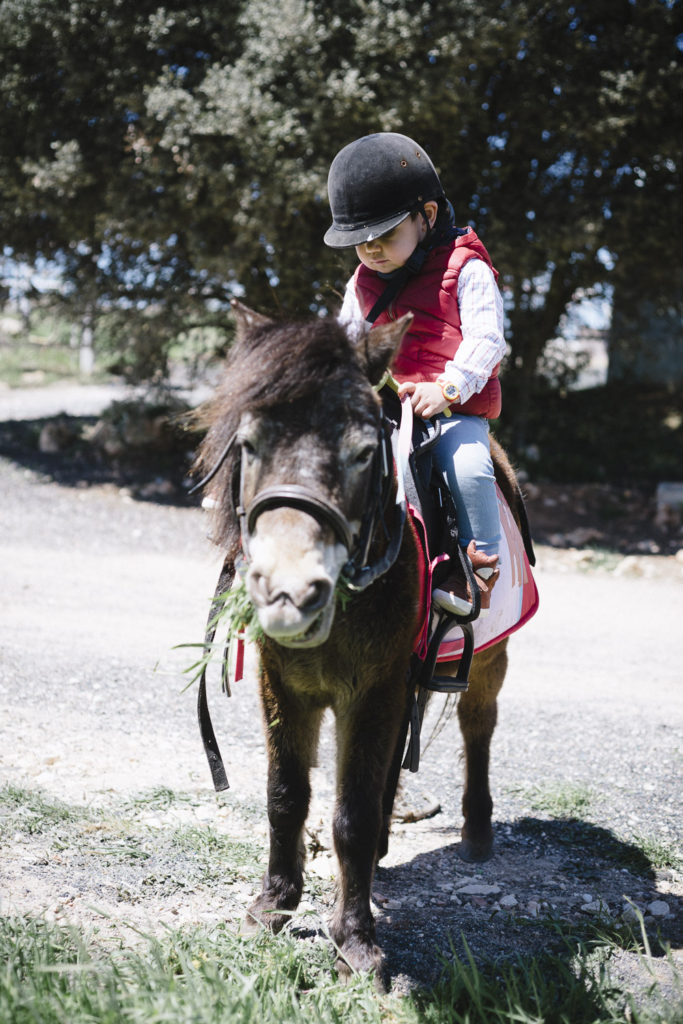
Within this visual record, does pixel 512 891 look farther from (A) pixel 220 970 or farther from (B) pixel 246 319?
(B) pixel 246 319

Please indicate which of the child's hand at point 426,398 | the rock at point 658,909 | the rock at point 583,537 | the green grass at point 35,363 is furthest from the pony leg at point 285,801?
the green grass at point 35,363

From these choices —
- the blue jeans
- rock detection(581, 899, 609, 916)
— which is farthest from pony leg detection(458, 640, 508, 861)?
the blue jeans

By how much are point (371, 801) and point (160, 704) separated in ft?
9.39

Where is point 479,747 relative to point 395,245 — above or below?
below

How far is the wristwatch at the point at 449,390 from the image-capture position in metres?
2.82

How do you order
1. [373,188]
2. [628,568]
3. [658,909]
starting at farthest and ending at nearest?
[628,568] → [658,909] → [373,188]

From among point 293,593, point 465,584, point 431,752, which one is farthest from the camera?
point 431,752

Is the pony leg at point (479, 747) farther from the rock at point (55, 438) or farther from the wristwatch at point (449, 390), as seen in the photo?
the rock at point (55, 438)

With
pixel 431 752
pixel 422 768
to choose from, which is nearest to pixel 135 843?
pixel 422 768

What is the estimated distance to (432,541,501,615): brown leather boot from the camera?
2908 millimetres

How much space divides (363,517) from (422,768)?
2.86m

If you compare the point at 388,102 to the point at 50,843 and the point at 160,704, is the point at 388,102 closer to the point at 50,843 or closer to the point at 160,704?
the point at 160,704

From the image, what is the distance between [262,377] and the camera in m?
2.30

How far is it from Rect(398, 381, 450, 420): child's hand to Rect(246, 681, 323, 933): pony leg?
3.56ft
